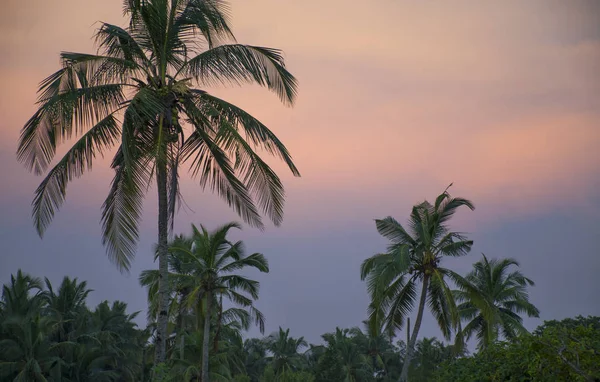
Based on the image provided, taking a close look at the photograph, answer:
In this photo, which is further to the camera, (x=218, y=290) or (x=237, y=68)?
(x=218, y=290)

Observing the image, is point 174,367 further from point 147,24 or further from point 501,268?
point 147,24

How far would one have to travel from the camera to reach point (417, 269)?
103ft

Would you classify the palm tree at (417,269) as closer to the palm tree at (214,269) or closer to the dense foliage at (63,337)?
the palm tree at (214,269)

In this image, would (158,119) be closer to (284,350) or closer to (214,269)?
(214,269)

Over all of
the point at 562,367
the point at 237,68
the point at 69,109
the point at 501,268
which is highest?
the point at 501,268

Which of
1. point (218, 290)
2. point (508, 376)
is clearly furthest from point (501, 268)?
point (508, 376)

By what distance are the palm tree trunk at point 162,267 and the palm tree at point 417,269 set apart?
1647cm

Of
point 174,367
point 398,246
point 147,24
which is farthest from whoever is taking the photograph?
point 174,367

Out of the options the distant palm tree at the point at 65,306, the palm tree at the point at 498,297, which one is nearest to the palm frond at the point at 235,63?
the palm tree at the point at 498,297

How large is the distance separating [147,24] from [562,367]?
11.0 meters

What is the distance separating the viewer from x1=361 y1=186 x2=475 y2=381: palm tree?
30.4 metres

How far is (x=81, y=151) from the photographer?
14.2m

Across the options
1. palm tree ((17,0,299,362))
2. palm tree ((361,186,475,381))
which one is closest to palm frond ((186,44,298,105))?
palm tree ((17,0,299,362))

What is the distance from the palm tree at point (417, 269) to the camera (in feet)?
99.8
